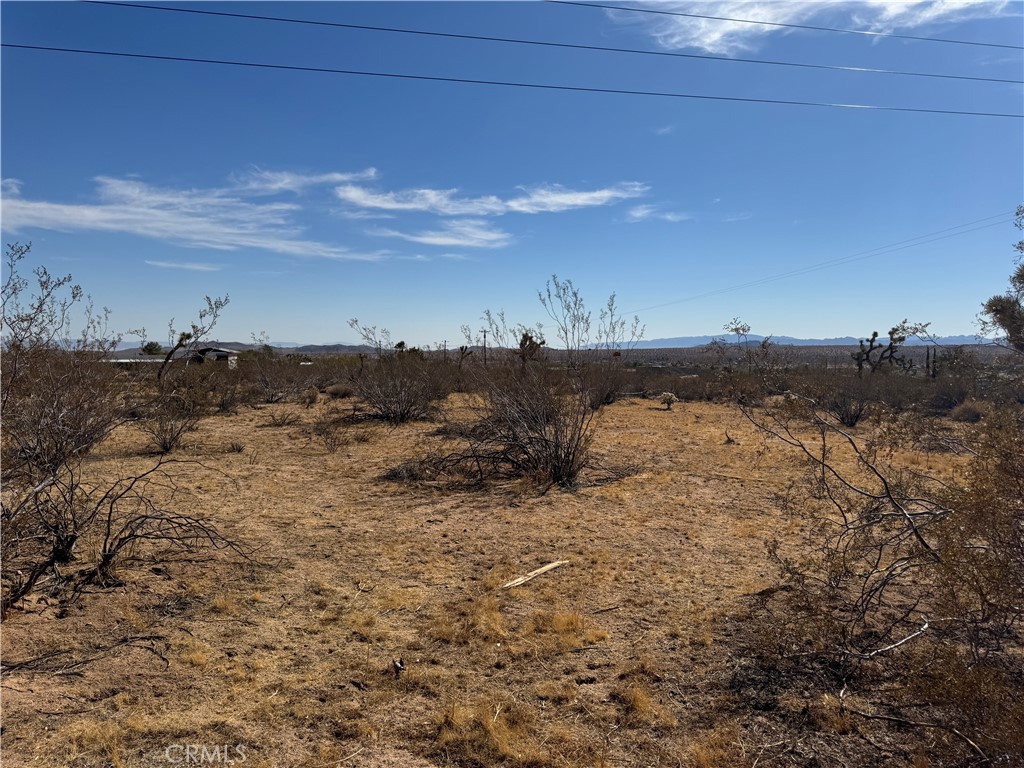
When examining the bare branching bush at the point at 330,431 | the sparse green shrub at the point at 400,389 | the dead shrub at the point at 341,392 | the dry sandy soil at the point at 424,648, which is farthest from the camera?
the dead shrub at the point at 341,392

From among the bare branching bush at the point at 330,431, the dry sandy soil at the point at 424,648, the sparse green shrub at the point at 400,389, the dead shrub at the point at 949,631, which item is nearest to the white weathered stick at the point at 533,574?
the dry sandy soil at the point at 424,648

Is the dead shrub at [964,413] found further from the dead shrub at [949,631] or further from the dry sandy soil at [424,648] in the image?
the dead shrub at [949,631]

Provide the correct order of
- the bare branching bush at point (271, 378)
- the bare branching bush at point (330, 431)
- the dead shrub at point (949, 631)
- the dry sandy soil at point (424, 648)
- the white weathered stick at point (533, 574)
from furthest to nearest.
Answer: the bare branching bush at point (271, 378) < the bare branching bush at point (330, 431) < the white weathered stick at point (533, 574) < the dry sandy soil at point (424, 648) < the dead shrub at point (949, 631)

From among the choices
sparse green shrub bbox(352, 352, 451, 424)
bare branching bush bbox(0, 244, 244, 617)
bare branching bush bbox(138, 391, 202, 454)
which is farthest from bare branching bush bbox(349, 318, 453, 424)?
bare branching bush bbox(0, 244, 244, 617)

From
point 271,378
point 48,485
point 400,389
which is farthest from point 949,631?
point 271,378

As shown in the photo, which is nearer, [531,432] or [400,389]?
[531,432]

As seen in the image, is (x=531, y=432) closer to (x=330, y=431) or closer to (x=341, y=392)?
(x=330, y=431)

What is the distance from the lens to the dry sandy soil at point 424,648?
3416 mm

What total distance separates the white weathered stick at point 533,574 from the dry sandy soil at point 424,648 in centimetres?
9

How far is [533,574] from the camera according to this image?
243 inches

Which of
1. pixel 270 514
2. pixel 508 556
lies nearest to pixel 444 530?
pixel 508 556

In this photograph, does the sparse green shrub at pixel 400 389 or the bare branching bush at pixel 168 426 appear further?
the sparse green shrub at pixel 400 389

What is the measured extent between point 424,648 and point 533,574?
1771 millimetres

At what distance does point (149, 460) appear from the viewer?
37.7 feet
